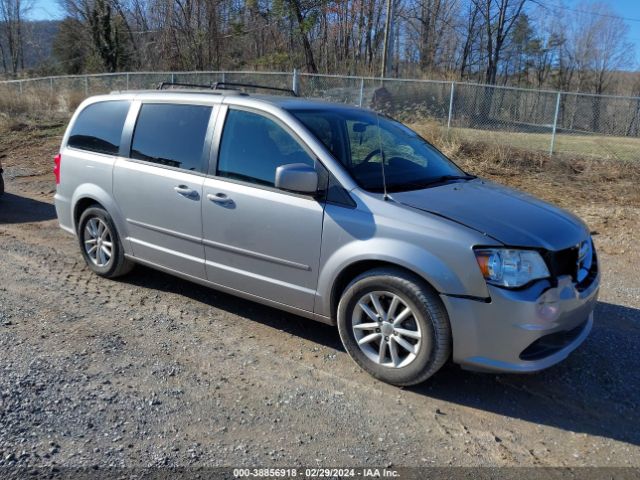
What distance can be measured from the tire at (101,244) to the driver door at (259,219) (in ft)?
4.18

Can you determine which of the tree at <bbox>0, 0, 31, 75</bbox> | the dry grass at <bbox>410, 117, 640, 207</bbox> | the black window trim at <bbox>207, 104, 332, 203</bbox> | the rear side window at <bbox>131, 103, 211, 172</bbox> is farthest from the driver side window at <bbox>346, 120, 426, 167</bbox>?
the tree at <bbox>0, 0, 31, 75</bbox>

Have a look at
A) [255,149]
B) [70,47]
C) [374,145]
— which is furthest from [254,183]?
[70,47]

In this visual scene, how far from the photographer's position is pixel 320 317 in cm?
408

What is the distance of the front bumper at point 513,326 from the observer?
332 cm

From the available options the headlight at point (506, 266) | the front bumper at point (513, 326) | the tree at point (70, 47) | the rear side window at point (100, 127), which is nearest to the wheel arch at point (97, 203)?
the rear side window at point (100, 127)

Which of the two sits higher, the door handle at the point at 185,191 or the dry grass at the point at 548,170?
the door handle at the point at 185,191

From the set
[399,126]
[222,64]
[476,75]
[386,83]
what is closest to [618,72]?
[476,75]

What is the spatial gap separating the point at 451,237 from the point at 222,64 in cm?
3077

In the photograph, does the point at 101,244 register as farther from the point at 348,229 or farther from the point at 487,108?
the point at 487,108

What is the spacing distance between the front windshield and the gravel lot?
134 centimetres

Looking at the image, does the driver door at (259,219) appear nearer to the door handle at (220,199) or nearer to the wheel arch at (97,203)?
the door handle at (220,199)

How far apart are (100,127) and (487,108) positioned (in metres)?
12.4

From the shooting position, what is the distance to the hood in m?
3.49

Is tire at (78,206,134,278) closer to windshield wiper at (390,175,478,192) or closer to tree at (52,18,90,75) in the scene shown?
windshield wiper at (390,175,478,192)
